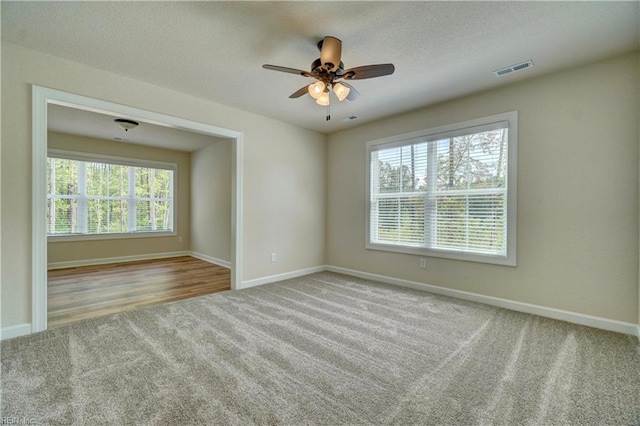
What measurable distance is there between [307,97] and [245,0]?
1661mm

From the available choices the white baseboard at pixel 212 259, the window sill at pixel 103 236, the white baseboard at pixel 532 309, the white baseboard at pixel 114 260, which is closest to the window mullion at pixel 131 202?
the window sill at pixel 103 236

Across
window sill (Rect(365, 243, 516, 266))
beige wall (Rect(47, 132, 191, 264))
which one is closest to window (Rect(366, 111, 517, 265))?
window sill (Rect(365, 243, 516, 266))

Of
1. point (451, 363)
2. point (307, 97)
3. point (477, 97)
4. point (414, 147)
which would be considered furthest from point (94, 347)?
point (477, 97)

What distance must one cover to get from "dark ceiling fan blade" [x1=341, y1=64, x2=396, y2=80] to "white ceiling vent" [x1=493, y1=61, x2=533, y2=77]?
1.54 meters

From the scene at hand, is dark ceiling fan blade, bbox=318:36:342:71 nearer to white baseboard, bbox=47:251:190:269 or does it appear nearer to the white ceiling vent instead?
the white ceiling vent

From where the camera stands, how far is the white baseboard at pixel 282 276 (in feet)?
13.8

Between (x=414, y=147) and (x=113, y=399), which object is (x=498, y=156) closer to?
(x=414, y=147)

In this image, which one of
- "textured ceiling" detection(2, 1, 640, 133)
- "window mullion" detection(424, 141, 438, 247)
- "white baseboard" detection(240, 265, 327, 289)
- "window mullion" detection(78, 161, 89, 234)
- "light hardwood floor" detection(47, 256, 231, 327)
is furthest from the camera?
"window mullion" detection(78, 161, 89, 234)

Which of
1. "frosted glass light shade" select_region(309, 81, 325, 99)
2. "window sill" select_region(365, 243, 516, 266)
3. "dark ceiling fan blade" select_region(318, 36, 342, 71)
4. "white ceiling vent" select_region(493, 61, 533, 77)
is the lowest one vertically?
"window sill" select_region(365, 243, 516, 266)

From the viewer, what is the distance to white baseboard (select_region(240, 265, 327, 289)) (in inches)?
166

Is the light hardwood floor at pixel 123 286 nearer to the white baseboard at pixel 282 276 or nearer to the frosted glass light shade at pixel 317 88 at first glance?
the white baseboard at pixel 282 276

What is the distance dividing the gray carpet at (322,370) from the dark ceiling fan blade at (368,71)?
2.31m

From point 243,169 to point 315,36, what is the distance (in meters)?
2.32

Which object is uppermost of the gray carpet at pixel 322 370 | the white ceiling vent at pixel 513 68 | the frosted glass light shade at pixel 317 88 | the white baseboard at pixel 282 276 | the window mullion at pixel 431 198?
the white ceiling vent at pixel 513 68
